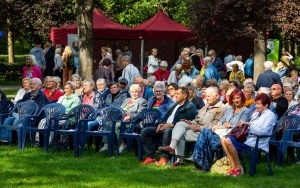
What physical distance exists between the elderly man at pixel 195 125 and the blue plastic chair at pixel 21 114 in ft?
10.1

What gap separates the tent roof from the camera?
3123 centimetres

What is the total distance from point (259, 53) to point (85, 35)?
838 centimetres

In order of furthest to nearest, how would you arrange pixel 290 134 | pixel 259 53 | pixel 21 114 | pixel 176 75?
pixel 259 53 < pixel 176 75 < pixel 21 114 < pixel 290 134

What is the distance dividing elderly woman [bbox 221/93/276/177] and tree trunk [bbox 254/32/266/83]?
1561 cm

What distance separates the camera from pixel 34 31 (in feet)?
122

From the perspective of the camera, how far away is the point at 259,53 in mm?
28938

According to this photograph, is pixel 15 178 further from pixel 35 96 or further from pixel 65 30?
pixel 65 30

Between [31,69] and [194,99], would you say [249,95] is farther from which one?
[31,69]

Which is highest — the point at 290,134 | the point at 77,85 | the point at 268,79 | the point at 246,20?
the point at 246,20

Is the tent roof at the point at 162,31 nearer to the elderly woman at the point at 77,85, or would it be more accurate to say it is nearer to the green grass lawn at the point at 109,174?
the elderly woman at the point at 77,85

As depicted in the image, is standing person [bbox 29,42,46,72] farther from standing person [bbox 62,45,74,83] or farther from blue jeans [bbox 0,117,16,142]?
blue jeans [bbox 0,117,16,142]

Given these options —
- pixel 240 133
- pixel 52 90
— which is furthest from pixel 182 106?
pixel 52 90

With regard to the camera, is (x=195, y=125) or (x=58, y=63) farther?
(x=58, y=63)

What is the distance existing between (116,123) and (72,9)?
25.4 metres
